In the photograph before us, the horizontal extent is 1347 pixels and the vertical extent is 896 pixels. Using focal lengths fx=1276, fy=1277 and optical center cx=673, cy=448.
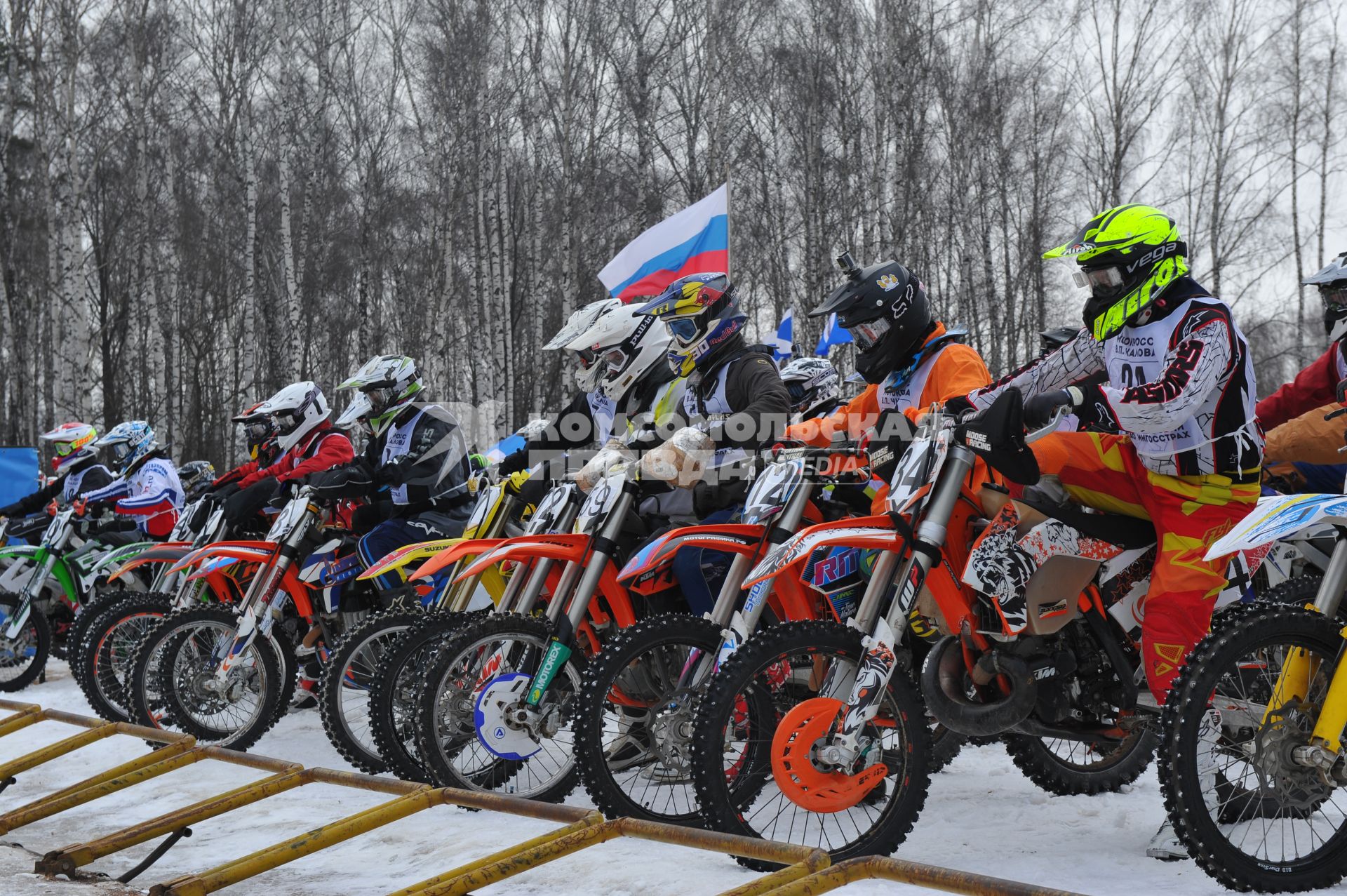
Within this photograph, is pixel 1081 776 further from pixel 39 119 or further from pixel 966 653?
pixel 39 119

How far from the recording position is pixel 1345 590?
3420 millimetres

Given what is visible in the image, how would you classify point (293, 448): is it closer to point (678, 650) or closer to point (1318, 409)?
point (678, 650)

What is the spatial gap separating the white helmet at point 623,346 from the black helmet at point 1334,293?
8.83 feet

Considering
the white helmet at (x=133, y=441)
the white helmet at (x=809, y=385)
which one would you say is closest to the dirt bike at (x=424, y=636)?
the white helmet at (x=809, y=385)

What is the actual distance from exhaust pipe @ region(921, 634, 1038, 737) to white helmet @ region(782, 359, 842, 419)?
4199mm

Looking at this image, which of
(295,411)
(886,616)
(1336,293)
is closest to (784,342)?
(295,411)

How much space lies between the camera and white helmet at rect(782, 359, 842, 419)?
318 inches

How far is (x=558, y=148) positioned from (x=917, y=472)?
22314 millimetres

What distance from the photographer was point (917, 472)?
3.77m

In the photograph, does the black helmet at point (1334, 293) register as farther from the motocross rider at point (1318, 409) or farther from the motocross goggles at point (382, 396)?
the motocross goggles at point (382, 396)

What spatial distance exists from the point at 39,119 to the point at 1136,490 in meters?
18.6

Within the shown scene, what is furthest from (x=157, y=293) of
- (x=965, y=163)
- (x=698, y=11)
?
(x=965, y=163)

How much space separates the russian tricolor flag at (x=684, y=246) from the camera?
406 inches

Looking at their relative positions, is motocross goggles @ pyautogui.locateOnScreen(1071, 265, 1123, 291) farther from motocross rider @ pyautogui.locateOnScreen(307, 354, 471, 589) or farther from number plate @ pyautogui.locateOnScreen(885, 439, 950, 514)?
motocross rider @ pyautogui.locateOnScreen(307, 354, 471, 589)
